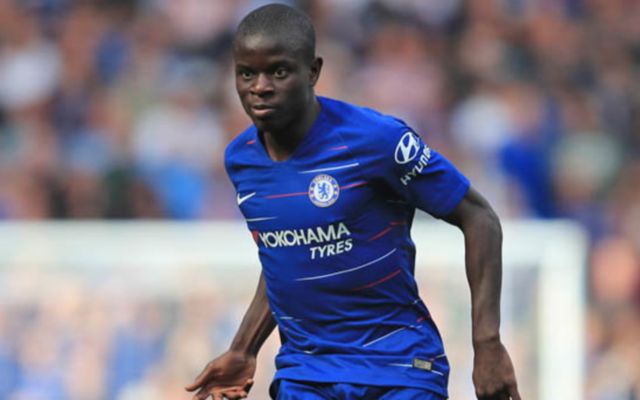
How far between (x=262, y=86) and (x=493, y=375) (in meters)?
1.09

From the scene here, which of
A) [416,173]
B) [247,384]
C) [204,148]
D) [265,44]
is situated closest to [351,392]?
[247,384]

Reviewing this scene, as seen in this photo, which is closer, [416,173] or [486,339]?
[486,339]

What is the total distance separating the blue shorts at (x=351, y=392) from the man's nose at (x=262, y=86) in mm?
914

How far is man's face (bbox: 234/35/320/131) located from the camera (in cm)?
464

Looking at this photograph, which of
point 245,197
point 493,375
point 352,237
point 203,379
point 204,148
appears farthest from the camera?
point 204,148

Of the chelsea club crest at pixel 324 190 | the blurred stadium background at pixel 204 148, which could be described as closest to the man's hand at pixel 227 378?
the chelsea club crest at pixel 324 190

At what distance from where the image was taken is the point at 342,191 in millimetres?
4781

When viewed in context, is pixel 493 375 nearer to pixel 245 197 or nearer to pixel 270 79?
pixel 245 197

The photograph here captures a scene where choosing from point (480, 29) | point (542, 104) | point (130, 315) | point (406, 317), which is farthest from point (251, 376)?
point (480, 29)

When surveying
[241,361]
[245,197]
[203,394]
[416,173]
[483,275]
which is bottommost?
[203,394]

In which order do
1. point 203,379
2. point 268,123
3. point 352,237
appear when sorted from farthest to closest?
point 203,379 → point 352,237 → point 268,123

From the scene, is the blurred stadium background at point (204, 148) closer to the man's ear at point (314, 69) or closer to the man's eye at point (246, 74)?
the man's ear at point (314, 69)

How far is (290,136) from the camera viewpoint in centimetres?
482

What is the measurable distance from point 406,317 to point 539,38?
26.2 feet
